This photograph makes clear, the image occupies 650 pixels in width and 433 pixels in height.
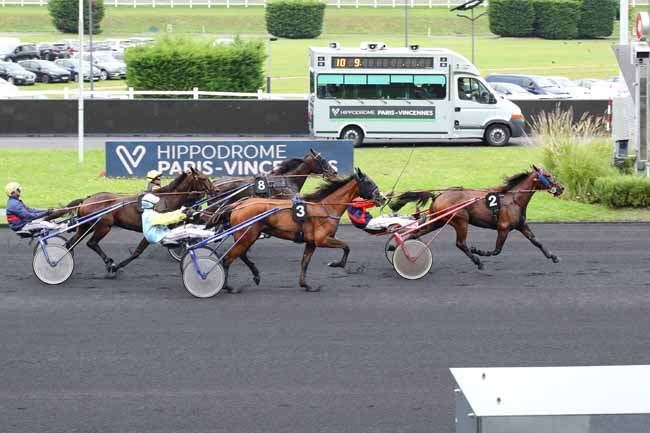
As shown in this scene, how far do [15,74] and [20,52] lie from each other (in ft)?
23.7

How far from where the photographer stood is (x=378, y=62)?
1091 inches

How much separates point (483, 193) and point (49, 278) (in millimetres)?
5495

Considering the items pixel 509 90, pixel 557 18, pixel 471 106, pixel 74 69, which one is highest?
pixel 557 18

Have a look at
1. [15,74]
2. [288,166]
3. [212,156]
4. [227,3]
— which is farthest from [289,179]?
[227,3]

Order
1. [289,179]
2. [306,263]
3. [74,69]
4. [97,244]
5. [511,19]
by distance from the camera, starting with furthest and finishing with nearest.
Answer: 1. [511,19]
2. [74,69]
3. [289,179]
4. [97,244]
5. [306,263]

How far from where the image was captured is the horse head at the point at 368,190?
39.5 feet

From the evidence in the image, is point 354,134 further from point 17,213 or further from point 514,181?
point 17,213

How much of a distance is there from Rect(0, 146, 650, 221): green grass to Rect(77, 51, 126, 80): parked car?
2954 cm

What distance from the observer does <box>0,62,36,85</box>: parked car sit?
50875 mm

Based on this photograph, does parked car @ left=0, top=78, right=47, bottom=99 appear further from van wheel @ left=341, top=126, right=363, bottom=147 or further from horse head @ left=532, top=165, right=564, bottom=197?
horse head @ left=532, top=165, right=564, bottom=197

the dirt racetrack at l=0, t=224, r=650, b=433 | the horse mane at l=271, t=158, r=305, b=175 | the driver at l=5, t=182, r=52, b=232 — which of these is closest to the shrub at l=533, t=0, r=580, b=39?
the dirt racetrack at l=0, t=224, r=650, b=433

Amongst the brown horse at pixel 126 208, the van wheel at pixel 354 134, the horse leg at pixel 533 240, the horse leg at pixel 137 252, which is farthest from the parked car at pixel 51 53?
the horse leg at pixel 533 240

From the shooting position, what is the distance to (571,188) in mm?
19484

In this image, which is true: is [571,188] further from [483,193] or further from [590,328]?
[590,328]
